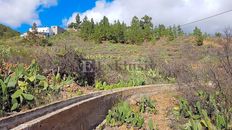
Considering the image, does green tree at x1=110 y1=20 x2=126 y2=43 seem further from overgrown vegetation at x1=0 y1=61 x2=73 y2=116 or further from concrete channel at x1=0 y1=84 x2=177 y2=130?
overgrown vegetation at x1=0 y1=61 x2=73 y2=116

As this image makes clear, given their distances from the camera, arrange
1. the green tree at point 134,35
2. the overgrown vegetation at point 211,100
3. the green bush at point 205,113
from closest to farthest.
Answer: the green bush at point 205,113
the overgrown vegetation at point 211,100
the green tree at point 134,35

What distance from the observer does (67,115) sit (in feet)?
30.5

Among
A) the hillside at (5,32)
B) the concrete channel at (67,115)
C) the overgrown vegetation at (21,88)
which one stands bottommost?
the concrete channel at (67,115)

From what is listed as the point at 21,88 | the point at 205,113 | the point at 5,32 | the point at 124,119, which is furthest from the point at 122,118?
the point at 5,32

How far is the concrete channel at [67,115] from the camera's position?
7575 millimetres

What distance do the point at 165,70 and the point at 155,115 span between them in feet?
46.4

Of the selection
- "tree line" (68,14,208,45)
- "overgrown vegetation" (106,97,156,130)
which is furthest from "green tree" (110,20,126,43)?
"overgrown vegetation" (106,97,156,130)

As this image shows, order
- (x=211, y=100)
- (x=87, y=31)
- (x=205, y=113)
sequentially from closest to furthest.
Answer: (x=205, y=113), (x=211, y=100), (x=87, y=31)

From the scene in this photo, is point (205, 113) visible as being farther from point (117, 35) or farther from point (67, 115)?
point (117, 35)

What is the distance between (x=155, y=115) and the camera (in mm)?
16609

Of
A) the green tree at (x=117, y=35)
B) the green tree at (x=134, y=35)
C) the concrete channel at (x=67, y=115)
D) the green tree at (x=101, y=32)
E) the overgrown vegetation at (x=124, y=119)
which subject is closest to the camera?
the concrete channel at (x=67, y=115)

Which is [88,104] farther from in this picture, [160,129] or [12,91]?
[160,129]

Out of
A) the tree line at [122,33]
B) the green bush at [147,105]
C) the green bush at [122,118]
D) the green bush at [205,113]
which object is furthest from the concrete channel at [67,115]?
the tree line at [122,33]

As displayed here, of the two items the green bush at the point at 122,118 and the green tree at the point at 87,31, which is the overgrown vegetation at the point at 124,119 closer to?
the green bush at the point at 122,118
